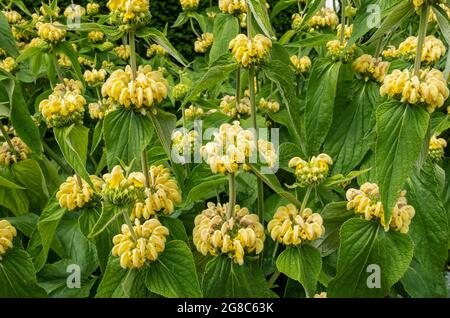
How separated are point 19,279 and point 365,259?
682 mm

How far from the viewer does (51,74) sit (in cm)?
173

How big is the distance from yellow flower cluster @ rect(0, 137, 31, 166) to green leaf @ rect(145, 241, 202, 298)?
0.63 metres

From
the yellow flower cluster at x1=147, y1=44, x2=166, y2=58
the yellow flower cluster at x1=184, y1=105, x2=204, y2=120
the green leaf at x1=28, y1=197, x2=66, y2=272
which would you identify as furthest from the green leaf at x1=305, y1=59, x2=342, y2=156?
the yellow flower cluster at x1=147, y1=44, x2=166, y2=58

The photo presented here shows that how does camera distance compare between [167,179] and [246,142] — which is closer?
[246,142]

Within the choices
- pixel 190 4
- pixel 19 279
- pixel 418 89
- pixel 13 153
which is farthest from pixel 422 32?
pixel 190 4

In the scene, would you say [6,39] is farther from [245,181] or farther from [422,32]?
[422,32]

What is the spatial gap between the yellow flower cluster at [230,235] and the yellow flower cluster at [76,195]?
26 cm

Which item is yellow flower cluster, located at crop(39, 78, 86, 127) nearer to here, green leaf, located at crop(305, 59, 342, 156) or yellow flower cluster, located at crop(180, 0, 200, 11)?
green leaf, located at crop(305, 59, 342, 156)

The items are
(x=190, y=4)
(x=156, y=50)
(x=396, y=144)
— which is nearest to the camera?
(x=396, y=144)

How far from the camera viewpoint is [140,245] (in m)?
0.94

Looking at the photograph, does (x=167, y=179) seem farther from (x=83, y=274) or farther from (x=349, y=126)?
(x=349, y=126)

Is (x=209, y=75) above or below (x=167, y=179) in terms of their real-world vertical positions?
above

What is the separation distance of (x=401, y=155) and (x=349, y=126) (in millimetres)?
430

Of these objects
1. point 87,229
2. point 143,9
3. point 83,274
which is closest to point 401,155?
point 143,9
